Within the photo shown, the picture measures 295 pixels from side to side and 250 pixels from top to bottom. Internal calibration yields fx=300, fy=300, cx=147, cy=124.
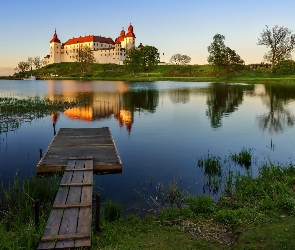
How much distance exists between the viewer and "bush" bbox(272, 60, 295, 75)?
100000 mm

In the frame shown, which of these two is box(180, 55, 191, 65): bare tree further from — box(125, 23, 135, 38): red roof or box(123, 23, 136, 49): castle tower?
box(125, 23, 135, 38): red roof

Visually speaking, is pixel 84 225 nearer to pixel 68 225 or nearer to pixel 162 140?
pixel 68 225

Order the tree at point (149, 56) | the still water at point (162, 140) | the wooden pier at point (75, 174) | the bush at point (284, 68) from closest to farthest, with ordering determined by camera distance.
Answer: the wooden pier at point (75, 174) → the still water at point (162, 140) → the bush at point (284, 68) → the tree at point (149, 56)

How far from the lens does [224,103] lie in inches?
1673

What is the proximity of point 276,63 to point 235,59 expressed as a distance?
1646 centimetres

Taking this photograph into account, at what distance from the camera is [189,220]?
9086mm

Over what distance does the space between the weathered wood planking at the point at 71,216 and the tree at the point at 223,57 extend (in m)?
96.0

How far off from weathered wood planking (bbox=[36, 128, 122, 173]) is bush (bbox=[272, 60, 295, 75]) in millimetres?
94307

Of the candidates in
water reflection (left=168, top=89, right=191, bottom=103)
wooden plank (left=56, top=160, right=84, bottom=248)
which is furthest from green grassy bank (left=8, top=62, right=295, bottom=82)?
wooden plank (left=56, top=160, right=84, bottom=248)

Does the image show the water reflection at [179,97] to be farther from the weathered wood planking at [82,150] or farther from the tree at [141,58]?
the tree at [141,58]

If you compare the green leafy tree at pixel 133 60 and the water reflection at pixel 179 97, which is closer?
the water reflection at pixel 179 97

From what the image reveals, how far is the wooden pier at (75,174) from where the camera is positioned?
7.34 meters

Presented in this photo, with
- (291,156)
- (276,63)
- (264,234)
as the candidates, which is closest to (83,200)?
(264,234)

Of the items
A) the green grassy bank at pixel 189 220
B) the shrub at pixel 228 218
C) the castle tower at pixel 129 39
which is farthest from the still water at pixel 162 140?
the castle tower at pixel 129 39
